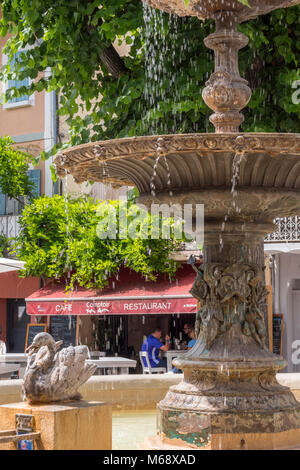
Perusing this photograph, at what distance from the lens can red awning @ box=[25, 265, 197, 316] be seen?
1597 centimetres

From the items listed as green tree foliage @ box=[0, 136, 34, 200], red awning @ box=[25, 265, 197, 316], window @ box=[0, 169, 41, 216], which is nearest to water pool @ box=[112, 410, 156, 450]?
red awning @ box=[25, 265, 197, 316]

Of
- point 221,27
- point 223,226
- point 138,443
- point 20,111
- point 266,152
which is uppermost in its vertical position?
point 20,111

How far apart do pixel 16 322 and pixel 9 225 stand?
2.70 metres

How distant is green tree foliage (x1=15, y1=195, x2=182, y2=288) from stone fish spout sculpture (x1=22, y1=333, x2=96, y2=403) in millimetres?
10290

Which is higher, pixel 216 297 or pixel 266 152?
pixel 266 152

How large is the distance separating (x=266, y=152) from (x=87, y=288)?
41.8 feet

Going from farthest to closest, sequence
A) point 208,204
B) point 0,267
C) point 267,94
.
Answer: point 0,267 < point 267,94 < point 208,204

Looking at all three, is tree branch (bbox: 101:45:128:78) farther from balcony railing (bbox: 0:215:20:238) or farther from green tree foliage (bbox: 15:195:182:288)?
balcony railing (bbox: 0:215:20:238)

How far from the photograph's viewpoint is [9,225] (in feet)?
74.4

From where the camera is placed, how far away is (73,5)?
9039 millimetres

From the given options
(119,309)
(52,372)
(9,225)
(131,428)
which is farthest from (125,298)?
(52,372)

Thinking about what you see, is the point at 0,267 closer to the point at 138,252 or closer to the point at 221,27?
the point at 138,252

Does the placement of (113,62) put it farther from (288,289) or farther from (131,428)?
(288,289)
